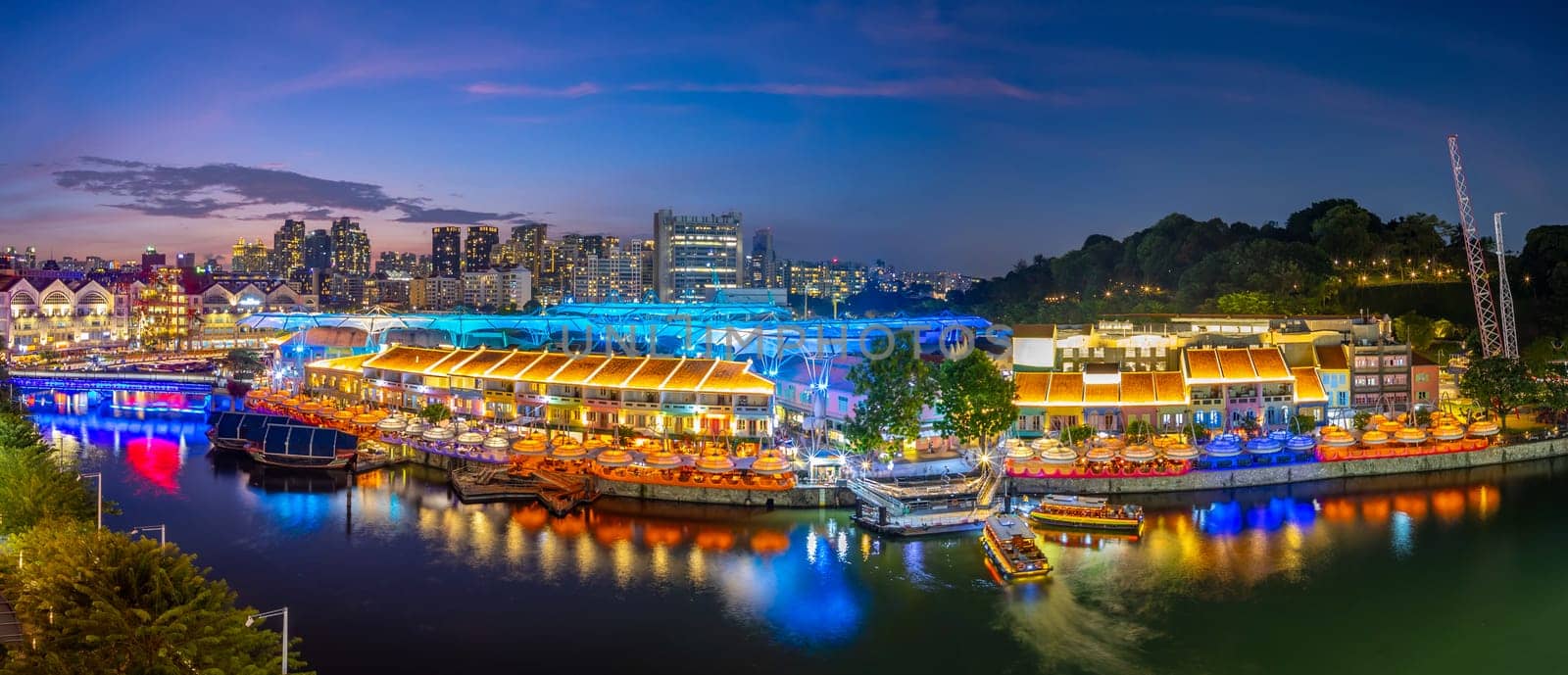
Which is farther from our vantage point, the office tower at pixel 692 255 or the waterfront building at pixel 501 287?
the waterfront building at pixel 501 287

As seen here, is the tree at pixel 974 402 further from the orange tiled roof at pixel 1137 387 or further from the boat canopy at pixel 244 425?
the boat canopy at pixel 244 425

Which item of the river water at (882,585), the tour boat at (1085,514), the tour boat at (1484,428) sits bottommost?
the river water at (882,585)

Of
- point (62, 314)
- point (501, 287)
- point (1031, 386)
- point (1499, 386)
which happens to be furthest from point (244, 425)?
point (501, 287)

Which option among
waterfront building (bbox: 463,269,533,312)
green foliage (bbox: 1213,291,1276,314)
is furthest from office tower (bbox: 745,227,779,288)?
green foliage (bbox: 1213,291,1276,314)

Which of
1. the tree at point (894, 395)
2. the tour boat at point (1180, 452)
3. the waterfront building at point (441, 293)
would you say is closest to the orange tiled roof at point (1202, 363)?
the tour boat at point (1180, 452)

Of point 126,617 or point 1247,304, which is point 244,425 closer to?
point 126,617

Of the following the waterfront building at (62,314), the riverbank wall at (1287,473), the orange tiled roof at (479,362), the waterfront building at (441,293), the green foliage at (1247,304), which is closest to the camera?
the riverbank wall at (1287,473)

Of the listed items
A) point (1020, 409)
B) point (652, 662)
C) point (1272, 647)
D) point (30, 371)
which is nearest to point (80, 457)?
point (30, 371)
